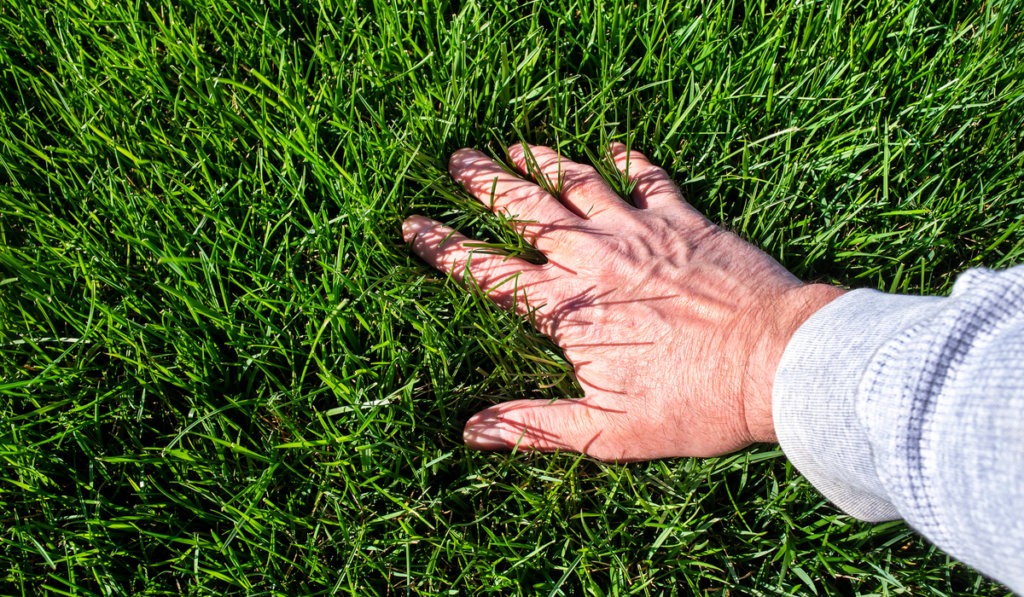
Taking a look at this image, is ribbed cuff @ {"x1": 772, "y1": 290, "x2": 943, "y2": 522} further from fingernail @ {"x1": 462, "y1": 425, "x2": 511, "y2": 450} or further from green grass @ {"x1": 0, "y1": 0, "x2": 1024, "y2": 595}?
fingernail @ {"x1": 462, "y1": 425, "x2": 511, "y2": 450}

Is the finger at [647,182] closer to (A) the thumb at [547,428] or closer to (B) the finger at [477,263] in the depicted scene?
(B) the finger at [477,263]

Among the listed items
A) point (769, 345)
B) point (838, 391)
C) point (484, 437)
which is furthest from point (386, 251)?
point (838, 391)

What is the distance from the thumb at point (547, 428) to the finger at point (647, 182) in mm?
556

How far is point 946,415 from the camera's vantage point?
3.30 ft

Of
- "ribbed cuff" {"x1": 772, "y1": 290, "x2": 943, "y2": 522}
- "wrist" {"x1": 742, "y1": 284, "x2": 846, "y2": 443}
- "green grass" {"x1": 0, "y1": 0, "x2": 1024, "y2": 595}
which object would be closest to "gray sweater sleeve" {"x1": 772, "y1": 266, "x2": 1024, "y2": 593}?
"ribbed cuff" {"x1": 772, "y1": 290, "x2": 943, "y2": 522}

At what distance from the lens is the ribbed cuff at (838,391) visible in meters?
1.24

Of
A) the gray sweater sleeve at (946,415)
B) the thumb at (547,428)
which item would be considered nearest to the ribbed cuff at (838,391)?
the gray sweater sleeve at (946,415)

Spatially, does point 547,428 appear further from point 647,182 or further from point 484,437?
point 647,182

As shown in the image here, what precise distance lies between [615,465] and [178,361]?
102cm

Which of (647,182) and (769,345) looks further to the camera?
(647,182)

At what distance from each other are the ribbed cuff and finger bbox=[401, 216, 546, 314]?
605mm

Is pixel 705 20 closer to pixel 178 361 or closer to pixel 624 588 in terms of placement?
pixel 624 588

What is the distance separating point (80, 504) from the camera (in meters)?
1.58

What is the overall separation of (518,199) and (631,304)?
0.39m
